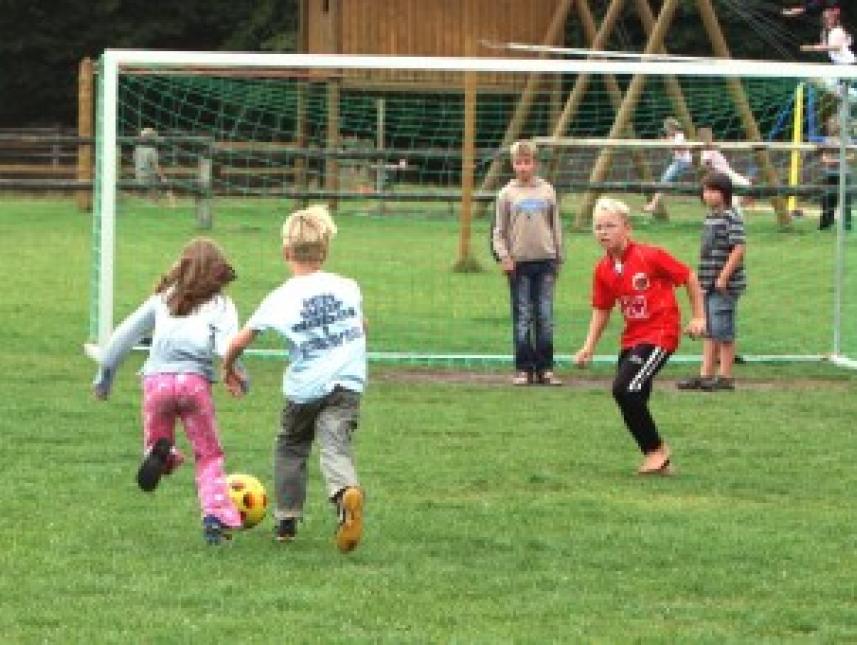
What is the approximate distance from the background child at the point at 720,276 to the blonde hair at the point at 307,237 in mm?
6358

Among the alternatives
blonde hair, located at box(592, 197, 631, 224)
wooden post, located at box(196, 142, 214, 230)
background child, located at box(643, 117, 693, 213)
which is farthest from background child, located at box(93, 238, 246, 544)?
background child, located at box(643, 117, 693, 213)

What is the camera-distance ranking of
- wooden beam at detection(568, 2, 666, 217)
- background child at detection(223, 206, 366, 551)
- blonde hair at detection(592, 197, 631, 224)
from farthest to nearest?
wooden beam at detection(568, 2, 666, 217), blonde hair at detection(592, 197, 631, 224), background child at detection(223, 206, 366, 551)

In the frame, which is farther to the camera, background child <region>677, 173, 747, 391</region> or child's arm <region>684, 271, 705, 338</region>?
background child <region>677, 173, 747, 391</region>

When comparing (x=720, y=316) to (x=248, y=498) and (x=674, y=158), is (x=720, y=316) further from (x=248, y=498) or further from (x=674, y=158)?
(x=674, y=158)

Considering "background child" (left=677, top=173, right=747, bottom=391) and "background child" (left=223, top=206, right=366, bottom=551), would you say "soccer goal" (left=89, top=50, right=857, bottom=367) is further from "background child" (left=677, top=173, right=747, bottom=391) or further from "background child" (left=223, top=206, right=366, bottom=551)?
"background child" (left=223, top=206, right=366, bottom=551)

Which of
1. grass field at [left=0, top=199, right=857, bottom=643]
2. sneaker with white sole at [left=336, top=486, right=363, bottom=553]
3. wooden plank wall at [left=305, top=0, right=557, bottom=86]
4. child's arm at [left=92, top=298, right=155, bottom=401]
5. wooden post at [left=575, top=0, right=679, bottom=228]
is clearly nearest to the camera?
grass field at [left=0, top=199, right=857, bottom=643]

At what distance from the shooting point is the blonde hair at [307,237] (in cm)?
926

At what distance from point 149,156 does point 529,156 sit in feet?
42.3

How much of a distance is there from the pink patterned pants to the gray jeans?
0.23m

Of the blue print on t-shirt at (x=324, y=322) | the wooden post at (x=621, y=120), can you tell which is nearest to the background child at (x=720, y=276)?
the blue print on t-shirt at (x=324, y=322)

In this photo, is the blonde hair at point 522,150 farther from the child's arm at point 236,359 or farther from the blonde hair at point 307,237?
the child's arm at point 236,359

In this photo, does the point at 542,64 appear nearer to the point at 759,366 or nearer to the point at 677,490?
the point at 759,366

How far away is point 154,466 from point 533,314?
6.71m

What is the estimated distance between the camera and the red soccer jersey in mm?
11703
